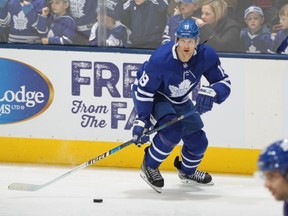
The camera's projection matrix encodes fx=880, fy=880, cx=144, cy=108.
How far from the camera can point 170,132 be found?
15.5 feet

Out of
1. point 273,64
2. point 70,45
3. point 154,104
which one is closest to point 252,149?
point 273,64

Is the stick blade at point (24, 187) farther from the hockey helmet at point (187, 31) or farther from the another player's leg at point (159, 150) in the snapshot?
the hockey helmet at point (187, 31)

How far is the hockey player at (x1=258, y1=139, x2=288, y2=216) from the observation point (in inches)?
83.4

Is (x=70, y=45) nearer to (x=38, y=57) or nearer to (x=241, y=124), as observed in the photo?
(x=38, y=57)

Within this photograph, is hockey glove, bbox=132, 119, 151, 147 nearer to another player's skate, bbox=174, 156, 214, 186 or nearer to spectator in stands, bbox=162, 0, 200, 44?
another player's skate, bbox=174, 156, 214, 186

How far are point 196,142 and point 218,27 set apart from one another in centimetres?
81

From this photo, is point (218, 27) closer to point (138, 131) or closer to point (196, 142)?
point (196, 142)

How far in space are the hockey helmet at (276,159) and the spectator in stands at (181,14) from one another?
320 centimetres

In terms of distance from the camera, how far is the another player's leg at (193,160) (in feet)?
16.1

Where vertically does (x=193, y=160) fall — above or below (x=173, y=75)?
below

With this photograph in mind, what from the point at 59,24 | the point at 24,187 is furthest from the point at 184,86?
the point at 59,24

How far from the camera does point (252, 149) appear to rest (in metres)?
5.36

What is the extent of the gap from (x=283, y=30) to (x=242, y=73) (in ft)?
A: 1.16

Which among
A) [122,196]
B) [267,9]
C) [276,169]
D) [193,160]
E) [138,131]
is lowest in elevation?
[122,196]
